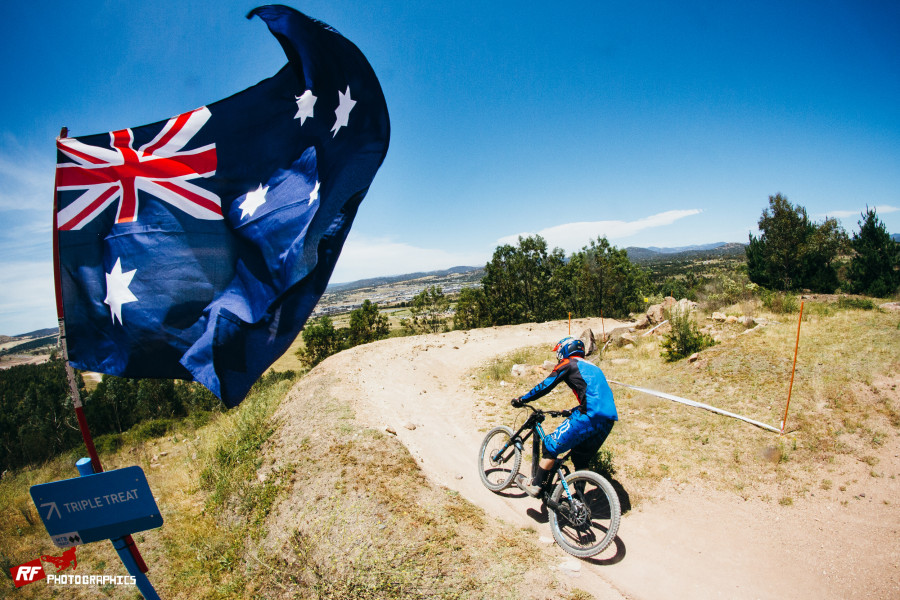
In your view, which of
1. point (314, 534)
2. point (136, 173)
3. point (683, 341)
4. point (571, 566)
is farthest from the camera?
point (683, 341)

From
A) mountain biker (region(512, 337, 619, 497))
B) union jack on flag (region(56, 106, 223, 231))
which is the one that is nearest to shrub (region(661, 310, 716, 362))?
mountain biker (region(512, 337, 619, 497))

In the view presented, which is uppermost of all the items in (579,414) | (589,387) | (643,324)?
(589,387)

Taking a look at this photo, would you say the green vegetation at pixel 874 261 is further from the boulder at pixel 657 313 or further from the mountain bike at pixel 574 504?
the mountain bike at pixel 574 504

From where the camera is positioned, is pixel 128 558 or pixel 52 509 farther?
pixel 128 558

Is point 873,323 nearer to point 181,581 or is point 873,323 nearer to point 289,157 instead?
point 289,157

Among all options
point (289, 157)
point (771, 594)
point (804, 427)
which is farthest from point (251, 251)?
point (804, 427)

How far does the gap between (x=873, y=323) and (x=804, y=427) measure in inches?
326

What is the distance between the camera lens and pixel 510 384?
42.3 ft

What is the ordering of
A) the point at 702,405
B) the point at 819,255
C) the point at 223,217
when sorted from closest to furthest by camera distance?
1. the point at 223,217
2. the point at 702,405
3. the point at 819,255

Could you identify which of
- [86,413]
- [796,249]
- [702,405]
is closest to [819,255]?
[796,249]

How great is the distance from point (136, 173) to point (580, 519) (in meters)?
6.43

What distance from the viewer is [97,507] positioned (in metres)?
2.66

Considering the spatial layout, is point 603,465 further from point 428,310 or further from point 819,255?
point 428,310

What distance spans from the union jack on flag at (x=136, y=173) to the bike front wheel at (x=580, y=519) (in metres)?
5.44
